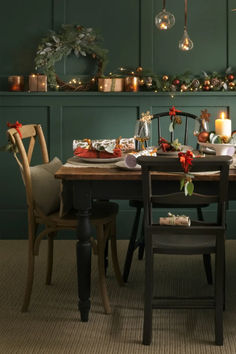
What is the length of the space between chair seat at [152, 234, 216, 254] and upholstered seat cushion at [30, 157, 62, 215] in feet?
2.33

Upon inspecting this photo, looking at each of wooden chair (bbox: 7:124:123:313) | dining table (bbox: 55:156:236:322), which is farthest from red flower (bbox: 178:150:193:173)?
wooden chair (bbox: 7:124:123:313)

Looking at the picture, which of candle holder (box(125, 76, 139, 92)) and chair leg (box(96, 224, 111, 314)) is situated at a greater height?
candle holder (box(125, 76, 139, 92))

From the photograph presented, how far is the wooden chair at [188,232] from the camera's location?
2.62m

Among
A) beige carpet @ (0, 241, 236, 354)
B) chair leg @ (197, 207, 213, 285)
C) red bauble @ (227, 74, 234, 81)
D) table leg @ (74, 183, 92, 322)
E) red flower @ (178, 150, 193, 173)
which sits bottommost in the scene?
beige carpet @ (0, 241, 236, 354)

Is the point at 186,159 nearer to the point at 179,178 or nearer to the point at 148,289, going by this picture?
the point at 179,178

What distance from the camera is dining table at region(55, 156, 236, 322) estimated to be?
111 inches

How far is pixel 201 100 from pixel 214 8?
0.75 meters

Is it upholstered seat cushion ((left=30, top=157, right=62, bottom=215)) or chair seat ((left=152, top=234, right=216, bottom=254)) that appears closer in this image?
chair seat ((left=152, top=234, right=216, bottom=254))

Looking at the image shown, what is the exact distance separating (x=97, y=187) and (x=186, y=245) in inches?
20.3

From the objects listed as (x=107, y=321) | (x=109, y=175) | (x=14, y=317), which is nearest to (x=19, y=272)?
(x=14, y=317)

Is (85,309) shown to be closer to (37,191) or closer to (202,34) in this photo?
(37,191)

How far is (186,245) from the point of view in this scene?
9.07ft

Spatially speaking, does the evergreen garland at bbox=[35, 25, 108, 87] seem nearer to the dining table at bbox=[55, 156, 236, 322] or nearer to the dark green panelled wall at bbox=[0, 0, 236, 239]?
the dark green panelled wall at bbox=[0, 0, 236, 239]

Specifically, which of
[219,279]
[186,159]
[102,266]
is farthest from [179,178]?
[102,266]
